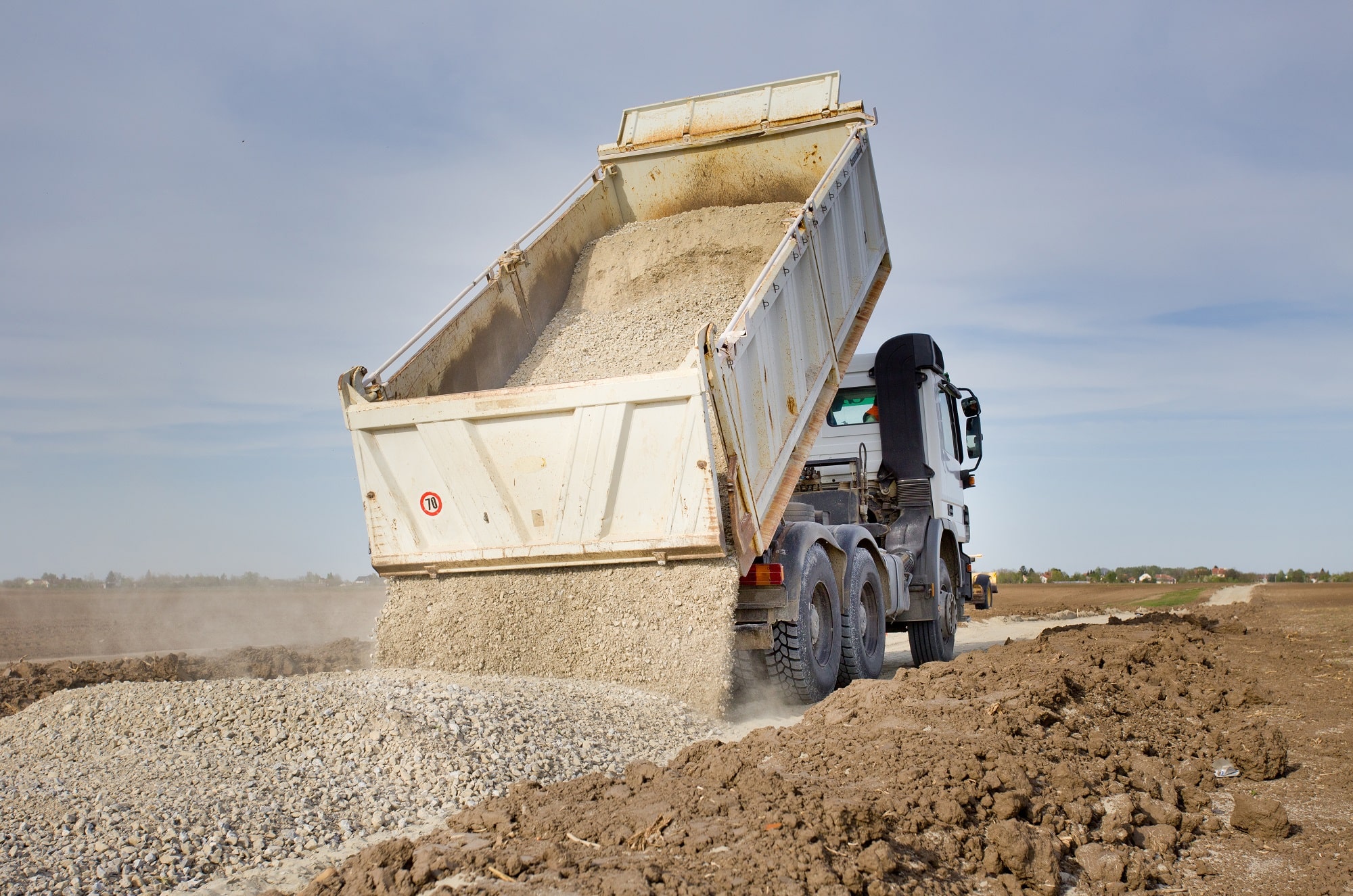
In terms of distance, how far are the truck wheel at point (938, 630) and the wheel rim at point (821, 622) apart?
2.44 meters

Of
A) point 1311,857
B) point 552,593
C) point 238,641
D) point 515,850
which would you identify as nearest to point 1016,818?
point 1311,857

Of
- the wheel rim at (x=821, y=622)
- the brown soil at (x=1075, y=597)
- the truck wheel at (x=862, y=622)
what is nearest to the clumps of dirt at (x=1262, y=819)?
the wheel rim at (x=821, y=622)

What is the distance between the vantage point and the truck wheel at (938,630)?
944 centimetres

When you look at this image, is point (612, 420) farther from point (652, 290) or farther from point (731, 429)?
point (652, 290)

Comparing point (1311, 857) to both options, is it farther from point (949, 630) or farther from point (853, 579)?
point (949, 630)

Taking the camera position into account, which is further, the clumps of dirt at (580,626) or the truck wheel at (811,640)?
the truck wheel at (811,640)

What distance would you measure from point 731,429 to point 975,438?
549cm

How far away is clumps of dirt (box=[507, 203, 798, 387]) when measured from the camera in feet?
24.5

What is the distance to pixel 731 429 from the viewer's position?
5867 mm

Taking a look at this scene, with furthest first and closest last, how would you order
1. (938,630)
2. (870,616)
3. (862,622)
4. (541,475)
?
(938,630) < (870,616) < (862,622) < (541,475)

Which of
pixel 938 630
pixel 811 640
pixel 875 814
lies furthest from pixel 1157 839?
pixel 938 630

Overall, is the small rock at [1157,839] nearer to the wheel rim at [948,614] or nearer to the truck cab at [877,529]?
the truck cab at [877,529]

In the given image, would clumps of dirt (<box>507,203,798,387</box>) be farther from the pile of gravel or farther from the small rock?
the small rock

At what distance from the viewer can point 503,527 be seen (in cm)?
636
